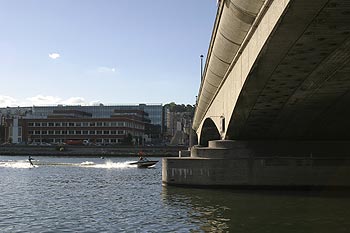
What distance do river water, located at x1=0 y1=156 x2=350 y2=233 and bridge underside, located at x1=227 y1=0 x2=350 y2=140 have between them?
509cm

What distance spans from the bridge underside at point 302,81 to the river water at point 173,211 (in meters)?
5.09

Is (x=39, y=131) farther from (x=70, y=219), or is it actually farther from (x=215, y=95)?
(x=70, y=219)

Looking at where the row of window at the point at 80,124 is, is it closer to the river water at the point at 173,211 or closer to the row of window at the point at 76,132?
the row of window at the point at 76,132

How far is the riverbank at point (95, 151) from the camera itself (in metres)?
120

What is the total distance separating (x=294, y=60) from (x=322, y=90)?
679cm

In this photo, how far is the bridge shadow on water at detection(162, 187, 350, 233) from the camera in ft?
62.4

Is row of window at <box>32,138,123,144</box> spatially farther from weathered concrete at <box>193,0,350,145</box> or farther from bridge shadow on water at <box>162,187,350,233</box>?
bridge shadow on water at <box>162,187,350,233</box>

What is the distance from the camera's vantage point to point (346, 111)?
101 ft

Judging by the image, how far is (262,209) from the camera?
2333 cm

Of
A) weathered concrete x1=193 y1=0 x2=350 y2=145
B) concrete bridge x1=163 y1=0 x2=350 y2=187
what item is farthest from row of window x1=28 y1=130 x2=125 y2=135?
weathered concrete x1=193 y1=0 x2=350 y2=145

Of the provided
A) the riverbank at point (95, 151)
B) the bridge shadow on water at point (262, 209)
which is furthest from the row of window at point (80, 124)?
the bridge shadow on water at point (262, 209)

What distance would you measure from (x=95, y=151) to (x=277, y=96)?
10047 cm

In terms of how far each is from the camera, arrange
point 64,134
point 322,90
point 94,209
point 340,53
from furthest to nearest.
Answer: point 64,134, point 322,90, point 94,209, point 340,53

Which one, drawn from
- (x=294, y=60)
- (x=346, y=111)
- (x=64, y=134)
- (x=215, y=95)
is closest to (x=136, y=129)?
(x=64, y=134)
